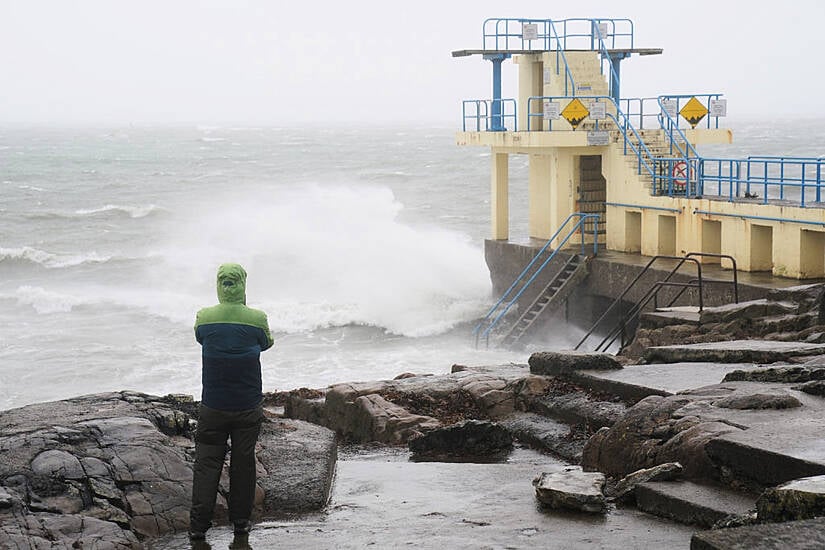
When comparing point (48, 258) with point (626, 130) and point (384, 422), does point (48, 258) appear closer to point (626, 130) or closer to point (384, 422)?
point (626, 130)

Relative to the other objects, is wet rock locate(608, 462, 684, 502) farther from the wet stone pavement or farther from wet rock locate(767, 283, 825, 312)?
wet rock locate(767, 283, 825, 312)

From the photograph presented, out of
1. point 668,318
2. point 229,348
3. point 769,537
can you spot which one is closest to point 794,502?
point 769,537

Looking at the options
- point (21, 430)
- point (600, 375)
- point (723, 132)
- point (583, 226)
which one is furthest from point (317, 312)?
point (21, 430)

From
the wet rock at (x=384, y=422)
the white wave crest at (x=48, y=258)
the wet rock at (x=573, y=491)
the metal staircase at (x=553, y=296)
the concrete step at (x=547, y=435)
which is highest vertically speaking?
the wet rock at (x=573, y=491)

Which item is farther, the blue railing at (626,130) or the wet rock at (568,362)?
the blue railing at (626,130)

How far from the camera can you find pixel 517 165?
93.8 metres

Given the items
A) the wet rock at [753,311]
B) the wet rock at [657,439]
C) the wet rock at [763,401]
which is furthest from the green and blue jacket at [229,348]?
the wet rock at [753,311]

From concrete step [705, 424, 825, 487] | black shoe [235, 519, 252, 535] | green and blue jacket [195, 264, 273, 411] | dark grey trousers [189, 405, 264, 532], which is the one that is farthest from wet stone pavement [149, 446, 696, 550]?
green and blue jacket [195, 264, 273, 411]

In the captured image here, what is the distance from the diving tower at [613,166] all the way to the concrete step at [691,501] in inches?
520

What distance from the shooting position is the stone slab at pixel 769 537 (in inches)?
182

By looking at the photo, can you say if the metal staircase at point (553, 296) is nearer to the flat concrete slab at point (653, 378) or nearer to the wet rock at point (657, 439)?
the flat concrete slab at point (653, 378)

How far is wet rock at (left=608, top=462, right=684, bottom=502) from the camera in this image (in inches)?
282

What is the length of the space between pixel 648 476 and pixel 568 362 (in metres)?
3.67

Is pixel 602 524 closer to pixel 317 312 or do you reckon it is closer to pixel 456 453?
pixel 456 453
